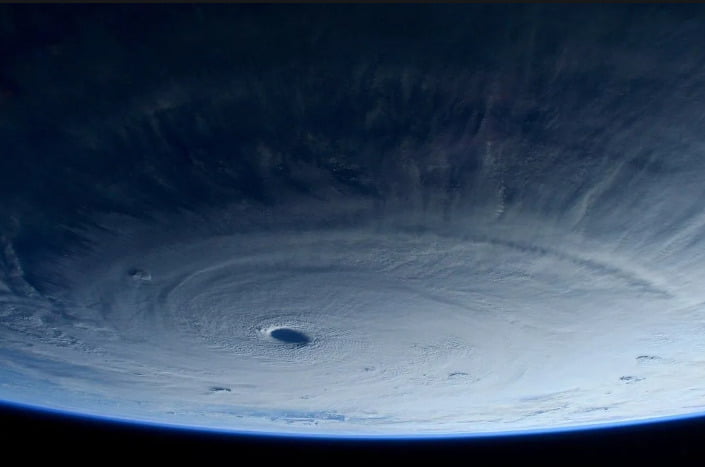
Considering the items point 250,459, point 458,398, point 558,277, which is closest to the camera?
point 558,277

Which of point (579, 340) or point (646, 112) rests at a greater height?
point (646, 112)

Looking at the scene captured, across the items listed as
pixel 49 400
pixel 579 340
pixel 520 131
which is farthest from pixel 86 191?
pixel 49 400

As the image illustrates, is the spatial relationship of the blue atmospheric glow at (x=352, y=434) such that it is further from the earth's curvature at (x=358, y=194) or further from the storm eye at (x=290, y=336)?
the storm eye at (x=290, y=336)

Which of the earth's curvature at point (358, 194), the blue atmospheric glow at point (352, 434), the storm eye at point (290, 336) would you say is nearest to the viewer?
the earth's curvature at point (358, 194)

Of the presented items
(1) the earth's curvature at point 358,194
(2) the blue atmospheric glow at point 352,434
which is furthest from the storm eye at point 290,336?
(2) the blue atmospheric glow at point 352,434

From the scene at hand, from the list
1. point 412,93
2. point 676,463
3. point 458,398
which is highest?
point 412,93

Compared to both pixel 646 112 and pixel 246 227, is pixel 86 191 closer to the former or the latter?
pixel 246 227
